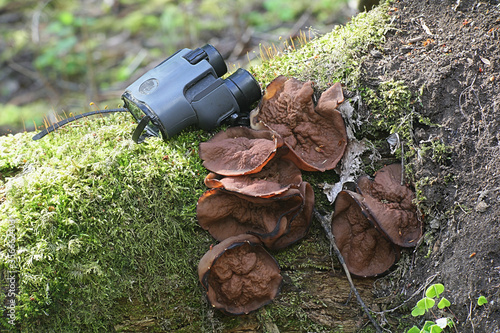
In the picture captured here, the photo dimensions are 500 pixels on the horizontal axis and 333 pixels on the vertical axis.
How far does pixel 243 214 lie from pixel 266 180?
0.28 meters

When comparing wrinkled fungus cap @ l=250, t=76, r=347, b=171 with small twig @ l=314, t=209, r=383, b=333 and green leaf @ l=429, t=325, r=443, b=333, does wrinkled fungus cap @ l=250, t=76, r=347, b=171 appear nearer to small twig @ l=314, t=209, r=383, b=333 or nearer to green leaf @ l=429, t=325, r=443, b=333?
small twig @ l=314, t=209, r=383, b=333

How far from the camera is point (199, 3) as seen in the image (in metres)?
9.23


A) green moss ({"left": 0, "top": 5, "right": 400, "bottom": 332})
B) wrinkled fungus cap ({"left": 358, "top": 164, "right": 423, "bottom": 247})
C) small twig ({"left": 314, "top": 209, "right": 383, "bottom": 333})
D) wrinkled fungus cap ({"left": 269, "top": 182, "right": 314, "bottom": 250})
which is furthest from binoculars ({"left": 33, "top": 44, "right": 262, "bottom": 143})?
wrinkled fungus cap ({"left": 358, "top": 164, "right": 423, "bottom": 247})

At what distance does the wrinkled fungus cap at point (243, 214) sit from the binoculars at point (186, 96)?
0.66m

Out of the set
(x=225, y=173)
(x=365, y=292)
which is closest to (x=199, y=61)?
(x=225, y=173)

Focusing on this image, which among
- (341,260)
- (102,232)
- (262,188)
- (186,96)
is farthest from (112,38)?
(341,260)

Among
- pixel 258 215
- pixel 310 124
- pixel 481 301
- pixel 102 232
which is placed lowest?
pixel 481 301

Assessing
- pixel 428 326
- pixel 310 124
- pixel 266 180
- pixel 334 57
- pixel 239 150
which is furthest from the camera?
pixel 334 57

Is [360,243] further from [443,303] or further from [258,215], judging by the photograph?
[258,215]

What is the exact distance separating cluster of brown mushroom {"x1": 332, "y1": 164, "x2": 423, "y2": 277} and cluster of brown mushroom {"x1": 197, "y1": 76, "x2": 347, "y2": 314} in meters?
0.26

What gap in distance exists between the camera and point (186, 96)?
9.86 ft

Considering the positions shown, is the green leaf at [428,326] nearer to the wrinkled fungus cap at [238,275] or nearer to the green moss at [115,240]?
the green moss at [115,240]

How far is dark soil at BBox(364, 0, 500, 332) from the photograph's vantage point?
2383mm

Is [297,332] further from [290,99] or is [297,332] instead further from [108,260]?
[290,99]
